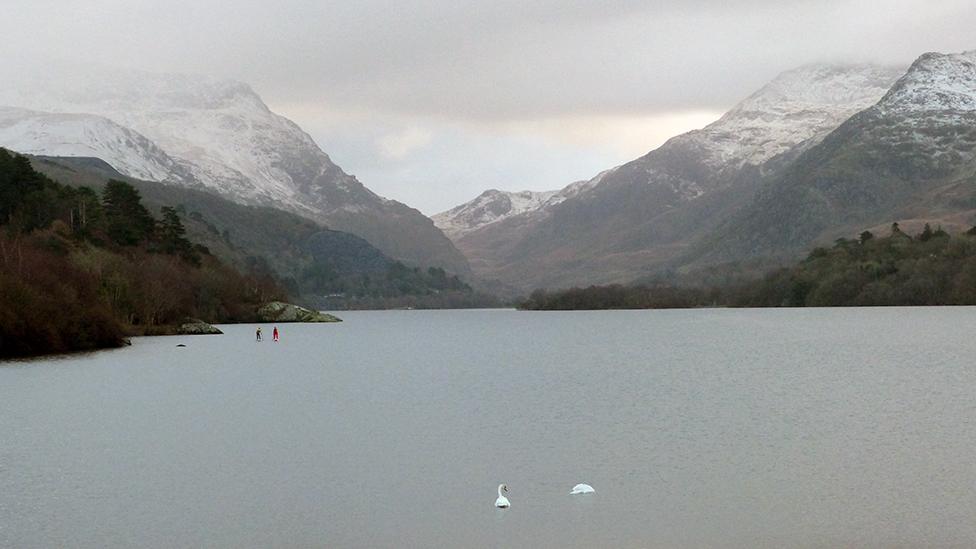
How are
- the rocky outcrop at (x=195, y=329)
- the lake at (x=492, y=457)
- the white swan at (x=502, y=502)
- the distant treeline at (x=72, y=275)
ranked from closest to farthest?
the lake at (x=492, y=457), the white swan at (x=502, y=502), the distant treeline at (x=72, y=275), the rocky outcrop at (x=195, y=329)

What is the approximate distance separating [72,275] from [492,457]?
311 ft

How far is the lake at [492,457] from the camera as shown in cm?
3123

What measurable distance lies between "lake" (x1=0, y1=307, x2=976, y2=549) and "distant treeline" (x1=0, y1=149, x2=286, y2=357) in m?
18.8

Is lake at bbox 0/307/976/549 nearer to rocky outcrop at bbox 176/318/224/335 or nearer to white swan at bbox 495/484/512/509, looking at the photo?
white swan at bbox 495/484/512/509

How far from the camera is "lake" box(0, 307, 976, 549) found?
3123cm

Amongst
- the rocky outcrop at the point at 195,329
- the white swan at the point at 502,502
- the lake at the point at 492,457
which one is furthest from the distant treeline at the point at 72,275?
the white swan at the point at 502,502

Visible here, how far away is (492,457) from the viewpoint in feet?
143

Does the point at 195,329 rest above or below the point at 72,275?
below

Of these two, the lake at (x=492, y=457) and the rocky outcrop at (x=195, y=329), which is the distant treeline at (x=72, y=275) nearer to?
the rocky outcrop at (x=195, y=329)

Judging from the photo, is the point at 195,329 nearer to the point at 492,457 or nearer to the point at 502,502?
the point at 492,457

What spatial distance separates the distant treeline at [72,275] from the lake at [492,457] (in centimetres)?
1876

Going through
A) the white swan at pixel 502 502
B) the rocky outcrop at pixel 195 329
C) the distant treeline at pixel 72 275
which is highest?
the distant treeline at pixel 72 275

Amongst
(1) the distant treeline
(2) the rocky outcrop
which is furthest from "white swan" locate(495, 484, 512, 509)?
(2) the rocky outcrop

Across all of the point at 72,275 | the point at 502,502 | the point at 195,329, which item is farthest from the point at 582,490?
the point at 195,329
